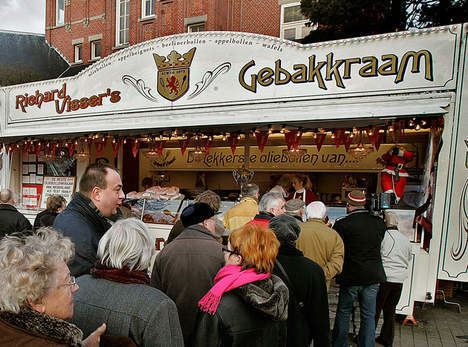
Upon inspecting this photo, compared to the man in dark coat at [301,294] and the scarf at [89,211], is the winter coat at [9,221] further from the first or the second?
the man in dark coat at [301,294]

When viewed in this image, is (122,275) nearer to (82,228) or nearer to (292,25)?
(82,228)

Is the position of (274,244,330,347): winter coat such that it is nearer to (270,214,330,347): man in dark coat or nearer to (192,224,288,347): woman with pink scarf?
(270,214,330,347): man in dark coat

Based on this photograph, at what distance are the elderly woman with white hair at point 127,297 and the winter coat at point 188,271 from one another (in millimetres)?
901

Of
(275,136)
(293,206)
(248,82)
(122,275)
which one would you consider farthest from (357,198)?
(275,136)

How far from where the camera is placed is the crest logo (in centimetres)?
794

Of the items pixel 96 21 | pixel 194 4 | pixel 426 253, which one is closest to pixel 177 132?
pixel 426 253

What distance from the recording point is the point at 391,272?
441 cm

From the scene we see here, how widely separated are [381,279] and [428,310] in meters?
2.77

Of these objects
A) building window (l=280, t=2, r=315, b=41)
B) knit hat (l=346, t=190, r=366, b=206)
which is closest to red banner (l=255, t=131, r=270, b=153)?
knit hat (l=346, t=190, r=366, b=206)

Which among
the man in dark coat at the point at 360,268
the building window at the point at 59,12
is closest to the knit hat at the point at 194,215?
the man in dark coat at the point at 360,268

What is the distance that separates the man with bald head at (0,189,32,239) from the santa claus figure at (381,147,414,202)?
6.21m

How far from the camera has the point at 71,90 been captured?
31.7ft

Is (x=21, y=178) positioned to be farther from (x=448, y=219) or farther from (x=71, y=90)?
(x=448, y=219)

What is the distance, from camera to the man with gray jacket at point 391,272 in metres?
4.43
